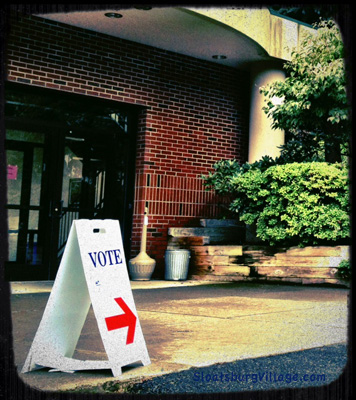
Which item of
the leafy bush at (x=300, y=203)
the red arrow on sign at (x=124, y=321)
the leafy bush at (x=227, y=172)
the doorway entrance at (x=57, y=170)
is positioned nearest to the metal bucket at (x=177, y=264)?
the doorway entrance at (x=57, y=170)

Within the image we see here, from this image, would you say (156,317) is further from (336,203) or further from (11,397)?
(336,203)

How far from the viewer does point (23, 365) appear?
13.4 ft

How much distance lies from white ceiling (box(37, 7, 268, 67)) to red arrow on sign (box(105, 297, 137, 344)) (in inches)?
248

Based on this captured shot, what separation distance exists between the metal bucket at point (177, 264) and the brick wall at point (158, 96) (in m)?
0.67

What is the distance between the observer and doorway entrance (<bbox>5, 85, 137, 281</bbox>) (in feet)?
32.4

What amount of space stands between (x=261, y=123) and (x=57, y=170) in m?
4.27

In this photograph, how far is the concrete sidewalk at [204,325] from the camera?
161 inches

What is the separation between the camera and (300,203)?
961 centimetres

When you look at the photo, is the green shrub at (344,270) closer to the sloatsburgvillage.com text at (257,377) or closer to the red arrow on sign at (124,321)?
the sloatsburgvillage.com text at (257,377)

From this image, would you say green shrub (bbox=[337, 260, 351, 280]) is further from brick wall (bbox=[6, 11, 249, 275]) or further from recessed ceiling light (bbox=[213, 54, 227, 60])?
recessed ceiling light (bbox=[213, 54, 227, 60])

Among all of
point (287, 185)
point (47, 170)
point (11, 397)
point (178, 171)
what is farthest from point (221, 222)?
point (11, 397)

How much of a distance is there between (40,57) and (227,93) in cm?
415

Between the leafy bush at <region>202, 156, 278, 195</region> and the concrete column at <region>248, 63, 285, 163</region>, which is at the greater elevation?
the concrete column at <region>248, 63, 285, 163</region>

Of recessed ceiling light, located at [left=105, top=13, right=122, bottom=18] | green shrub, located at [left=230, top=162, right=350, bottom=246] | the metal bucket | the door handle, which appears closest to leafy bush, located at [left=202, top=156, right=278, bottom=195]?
green shrub, located at [left=230, top=162, right=350, bottom=246]
